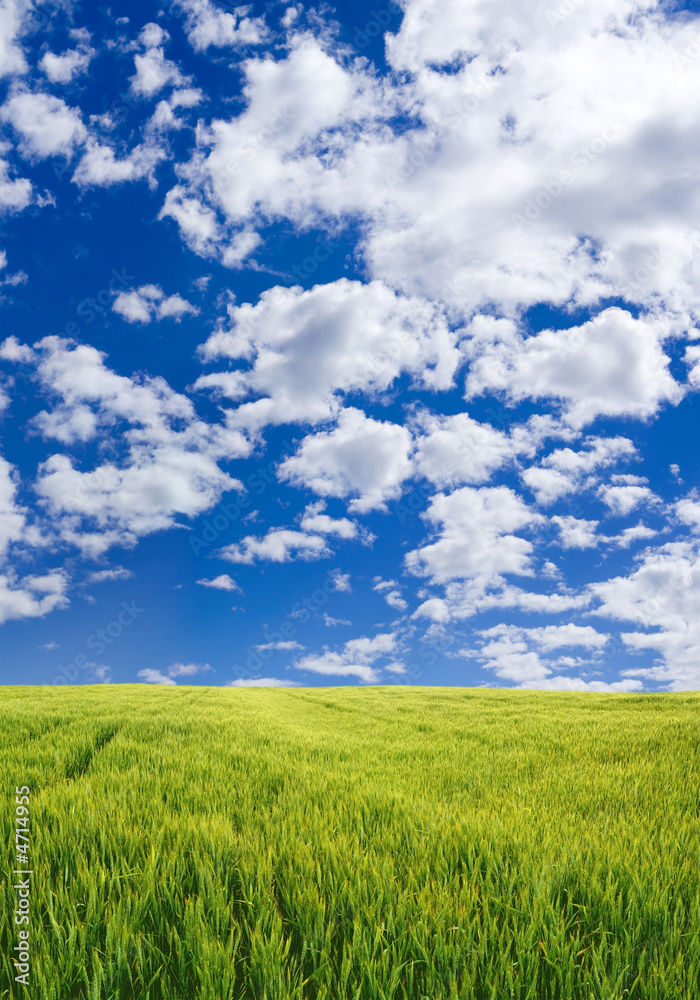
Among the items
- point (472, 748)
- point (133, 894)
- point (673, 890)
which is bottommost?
point (472, 748)

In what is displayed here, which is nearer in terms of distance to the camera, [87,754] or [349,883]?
[349,883]

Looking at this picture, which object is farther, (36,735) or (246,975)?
(36,735)

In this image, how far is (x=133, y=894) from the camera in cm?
304

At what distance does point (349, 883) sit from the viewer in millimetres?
3164

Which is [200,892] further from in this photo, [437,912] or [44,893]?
[437,912]

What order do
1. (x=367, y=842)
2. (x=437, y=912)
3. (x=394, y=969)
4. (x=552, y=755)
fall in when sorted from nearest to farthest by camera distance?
(x=394, y=969) < (x=437, y=912) < (x=367, y=842) < (x=552, y=755)

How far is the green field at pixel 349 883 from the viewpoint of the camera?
247 centimetres

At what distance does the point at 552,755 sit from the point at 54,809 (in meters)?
7.57

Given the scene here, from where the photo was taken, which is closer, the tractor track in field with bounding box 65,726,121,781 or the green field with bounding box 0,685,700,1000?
the green field with bounding box 0,685,700,1000

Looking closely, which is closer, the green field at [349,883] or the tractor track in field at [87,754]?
the green field at [349,883]

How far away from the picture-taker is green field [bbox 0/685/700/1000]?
247 centimetres

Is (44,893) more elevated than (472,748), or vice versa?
(44,893)

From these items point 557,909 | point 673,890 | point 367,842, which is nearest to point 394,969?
point 557,909

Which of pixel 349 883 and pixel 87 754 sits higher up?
pixel 349 883
